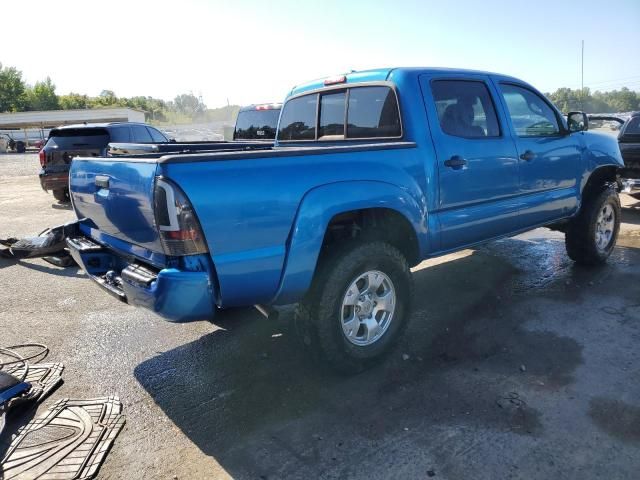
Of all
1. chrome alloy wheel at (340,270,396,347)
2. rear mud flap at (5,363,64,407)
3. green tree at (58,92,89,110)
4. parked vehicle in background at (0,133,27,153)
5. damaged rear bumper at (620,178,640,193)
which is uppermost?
green tree at (58,92,89,110)

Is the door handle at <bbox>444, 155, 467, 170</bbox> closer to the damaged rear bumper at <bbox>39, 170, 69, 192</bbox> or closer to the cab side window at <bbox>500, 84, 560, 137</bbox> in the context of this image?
the cab side window at <bbox>500, 84, 560, 137</bbox>

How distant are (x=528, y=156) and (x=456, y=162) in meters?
1.09

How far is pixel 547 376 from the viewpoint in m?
3.32

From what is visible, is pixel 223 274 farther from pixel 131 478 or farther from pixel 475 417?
pixel 475 417

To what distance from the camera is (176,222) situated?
256 centimetres

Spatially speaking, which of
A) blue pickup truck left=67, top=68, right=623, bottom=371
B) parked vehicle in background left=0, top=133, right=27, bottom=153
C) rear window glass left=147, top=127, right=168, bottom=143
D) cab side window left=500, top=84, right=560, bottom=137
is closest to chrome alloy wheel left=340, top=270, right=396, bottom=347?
blue pickup truck left=67, top=68, right=623, bottom=371

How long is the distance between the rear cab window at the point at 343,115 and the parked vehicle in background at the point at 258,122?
168 inches

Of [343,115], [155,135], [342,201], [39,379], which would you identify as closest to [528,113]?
[343,115]

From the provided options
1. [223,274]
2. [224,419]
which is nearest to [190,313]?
[223,274]

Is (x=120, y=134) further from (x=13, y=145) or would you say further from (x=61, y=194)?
(x=13, y=145)

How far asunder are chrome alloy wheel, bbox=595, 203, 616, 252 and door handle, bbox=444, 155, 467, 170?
8.61 feet

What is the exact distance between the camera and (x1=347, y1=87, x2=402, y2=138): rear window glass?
3.80 m

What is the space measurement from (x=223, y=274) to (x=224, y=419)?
0.94m

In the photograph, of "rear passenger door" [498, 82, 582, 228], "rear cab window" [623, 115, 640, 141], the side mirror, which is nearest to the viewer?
"rear passenger door" [498, 82, 582, 228]
